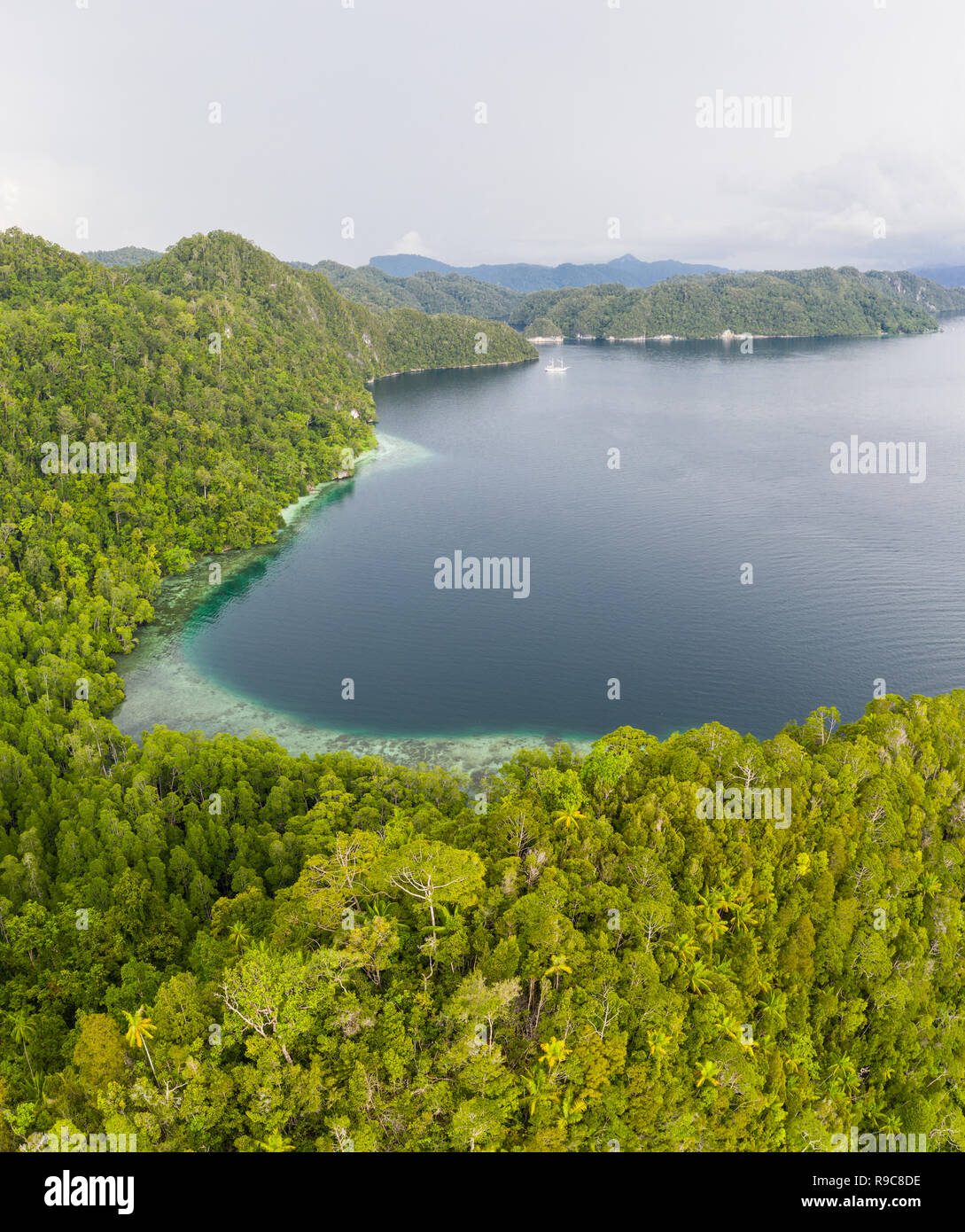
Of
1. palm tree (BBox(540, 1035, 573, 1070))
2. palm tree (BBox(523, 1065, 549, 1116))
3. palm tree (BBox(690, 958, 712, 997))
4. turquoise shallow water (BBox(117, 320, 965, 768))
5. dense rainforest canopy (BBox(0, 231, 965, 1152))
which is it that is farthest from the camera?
turquoise shallow water (BBox(117, 320, 965, 768))

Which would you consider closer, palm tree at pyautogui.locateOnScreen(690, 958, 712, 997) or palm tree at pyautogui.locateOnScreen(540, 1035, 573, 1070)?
palm tree at pyautogui.locateOnScreen(540, 1035, 573, 1070)

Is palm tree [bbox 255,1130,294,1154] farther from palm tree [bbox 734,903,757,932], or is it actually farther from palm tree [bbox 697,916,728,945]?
palm tree [bbox 734,903,757,932]

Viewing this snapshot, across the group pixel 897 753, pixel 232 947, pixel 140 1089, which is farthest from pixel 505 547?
pixel 140 1089

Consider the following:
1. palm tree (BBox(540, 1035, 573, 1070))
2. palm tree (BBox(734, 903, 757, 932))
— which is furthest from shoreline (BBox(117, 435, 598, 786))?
palm tree (BBox(540, 1035, 573, 1070))

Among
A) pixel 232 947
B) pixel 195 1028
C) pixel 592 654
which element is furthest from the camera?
pixel 592 654

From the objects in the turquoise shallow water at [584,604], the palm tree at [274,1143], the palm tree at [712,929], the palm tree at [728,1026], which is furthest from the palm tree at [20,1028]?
the palm tree at [712,929]

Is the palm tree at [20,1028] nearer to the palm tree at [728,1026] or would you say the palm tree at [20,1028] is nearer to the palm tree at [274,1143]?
the palm tree at [274,1143]
